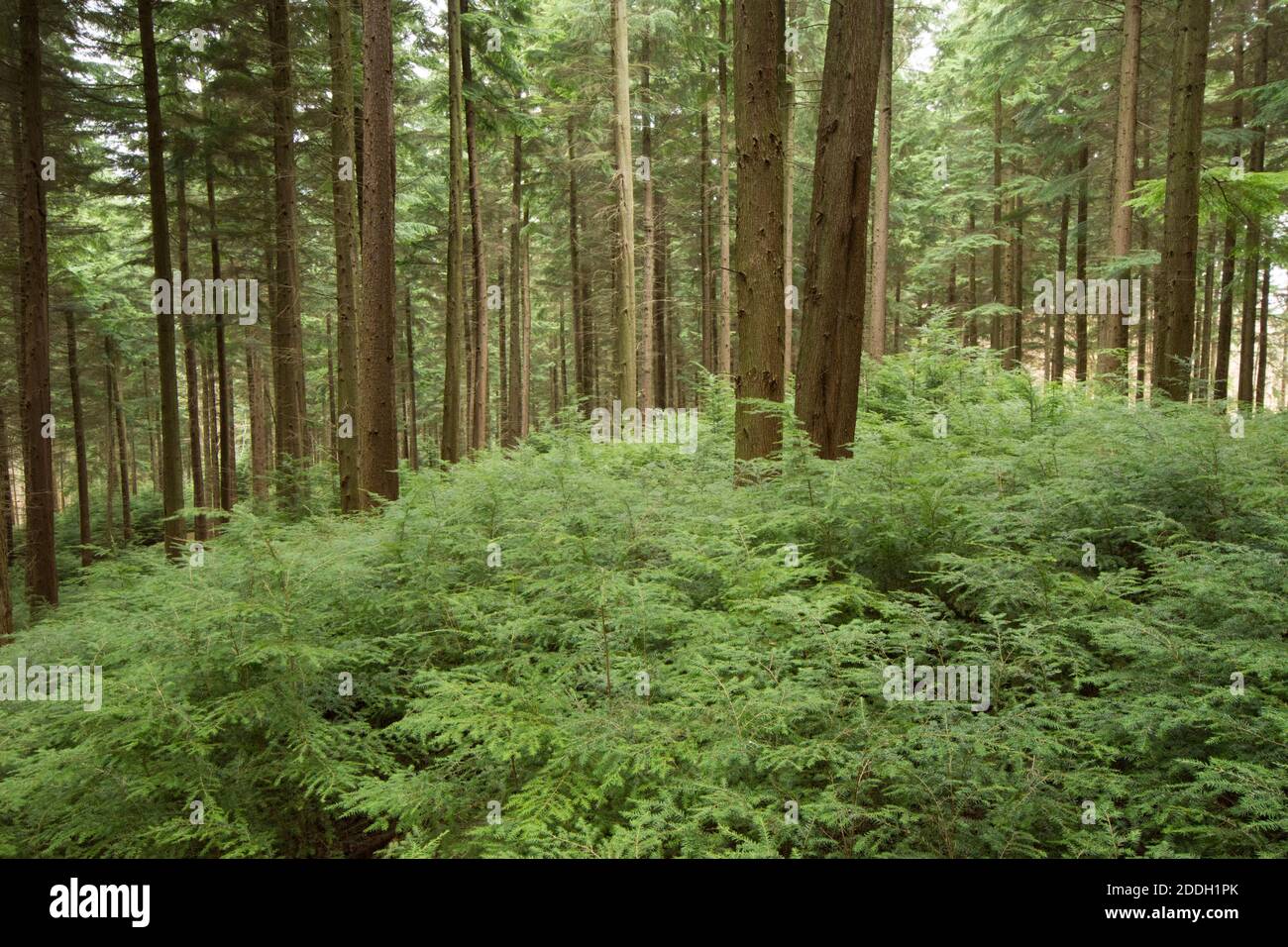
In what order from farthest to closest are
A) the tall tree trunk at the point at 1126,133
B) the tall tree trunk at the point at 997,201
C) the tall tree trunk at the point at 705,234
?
the tall tree trunk at the point at 997,201 < the tall tree trunk at the point at 705,234 < the tall tree trunk at the point at 1126,133

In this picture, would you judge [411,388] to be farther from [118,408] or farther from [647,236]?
[647,236]

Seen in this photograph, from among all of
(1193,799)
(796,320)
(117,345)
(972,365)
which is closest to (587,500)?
(1193,799)

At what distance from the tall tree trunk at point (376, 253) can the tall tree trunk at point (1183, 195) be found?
36.6ft

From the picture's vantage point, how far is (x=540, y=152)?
25.0 metres

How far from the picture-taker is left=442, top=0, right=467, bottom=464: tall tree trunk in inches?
574

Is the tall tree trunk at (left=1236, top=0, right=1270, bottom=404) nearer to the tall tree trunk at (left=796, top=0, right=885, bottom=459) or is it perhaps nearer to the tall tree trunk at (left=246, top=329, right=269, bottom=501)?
the tall tree trunk at (left=796, top=0, right=885, bottom=459)

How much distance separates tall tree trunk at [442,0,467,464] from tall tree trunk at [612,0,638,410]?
362 centimetres

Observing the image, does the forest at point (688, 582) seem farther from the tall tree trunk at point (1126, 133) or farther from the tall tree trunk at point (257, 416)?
the tall tree trunk at point (257, 416)

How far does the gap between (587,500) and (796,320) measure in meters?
27.1

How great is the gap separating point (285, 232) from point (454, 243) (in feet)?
12.4

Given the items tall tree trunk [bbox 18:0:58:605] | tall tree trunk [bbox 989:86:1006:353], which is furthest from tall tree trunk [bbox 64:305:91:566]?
tall tree trunk [bbox 989:86:1006:353]

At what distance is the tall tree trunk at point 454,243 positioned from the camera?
14.6 meters

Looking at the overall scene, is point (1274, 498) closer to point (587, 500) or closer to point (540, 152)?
point (587, 500)

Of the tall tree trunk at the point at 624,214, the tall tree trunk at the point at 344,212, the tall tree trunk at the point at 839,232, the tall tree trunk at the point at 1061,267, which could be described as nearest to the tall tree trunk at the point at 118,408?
the tall tree trunk at the point at 344,212
